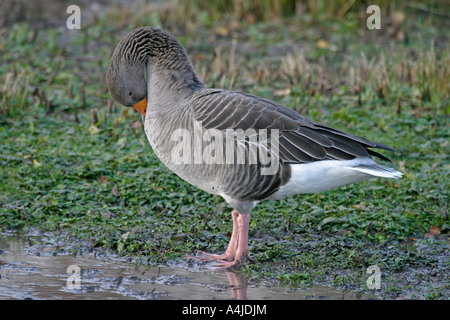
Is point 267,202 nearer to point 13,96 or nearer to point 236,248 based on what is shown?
point 236,248

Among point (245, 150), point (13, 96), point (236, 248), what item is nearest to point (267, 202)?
point (236, 248)

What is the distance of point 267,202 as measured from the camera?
20.2 ft

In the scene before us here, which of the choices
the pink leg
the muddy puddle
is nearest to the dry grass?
the muddy puddle

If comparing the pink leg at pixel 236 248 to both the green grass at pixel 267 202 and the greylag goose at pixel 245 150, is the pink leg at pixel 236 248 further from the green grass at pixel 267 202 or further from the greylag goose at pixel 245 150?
the green grass at pixel 267 202

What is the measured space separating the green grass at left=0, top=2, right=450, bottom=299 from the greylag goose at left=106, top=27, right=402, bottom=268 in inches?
24.2

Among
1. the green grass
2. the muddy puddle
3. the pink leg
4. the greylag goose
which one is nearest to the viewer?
the muddy puddle

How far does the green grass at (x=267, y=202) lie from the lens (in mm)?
5242

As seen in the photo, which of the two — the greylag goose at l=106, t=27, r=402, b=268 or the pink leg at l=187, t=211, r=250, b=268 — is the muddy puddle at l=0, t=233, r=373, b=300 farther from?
the greylag goose at l=106, t=27, r=402, b=268

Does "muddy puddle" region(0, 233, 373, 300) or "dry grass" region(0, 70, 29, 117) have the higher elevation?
"dry grass" region(0, 70, 29, 117)

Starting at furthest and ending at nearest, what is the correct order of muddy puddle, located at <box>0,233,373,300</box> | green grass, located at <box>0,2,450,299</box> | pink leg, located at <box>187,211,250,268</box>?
1. green grass, located at <box>0,2,450,299</box>
2. pink leg, located at <box>187,211,250,268</box>
3. muddy puddle, located at <box>0,233,373,300</box>

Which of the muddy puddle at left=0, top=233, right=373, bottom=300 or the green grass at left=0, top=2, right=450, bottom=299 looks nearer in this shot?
the muddy puddle at left=0, top=233, right=373, bottom=300

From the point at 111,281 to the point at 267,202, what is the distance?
2.06 metres

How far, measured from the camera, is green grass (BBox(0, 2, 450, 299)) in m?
5.24
